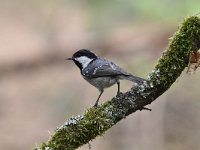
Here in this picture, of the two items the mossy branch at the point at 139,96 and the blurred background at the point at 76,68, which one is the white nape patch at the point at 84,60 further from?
the blurred background at the point at 76,68

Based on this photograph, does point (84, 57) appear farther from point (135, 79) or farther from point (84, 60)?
point (135, 79)

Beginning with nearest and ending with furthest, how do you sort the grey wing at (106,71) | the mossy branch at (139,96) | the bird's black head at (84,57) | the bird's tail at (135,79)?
the mossy branch at (139,96) → the bird's tail at (135,79) → the grey wing at (106,71) → the bird's black head at (84,57)

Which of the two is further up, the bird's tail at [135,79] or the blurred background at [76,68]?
the blurred background at [76,68]

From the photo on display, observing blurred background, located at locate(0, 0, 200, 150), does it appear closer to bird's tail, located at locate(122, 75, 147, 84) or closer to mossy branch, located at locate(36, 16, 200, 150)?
bird's tail, located at locate(122, 75, 147, 84)

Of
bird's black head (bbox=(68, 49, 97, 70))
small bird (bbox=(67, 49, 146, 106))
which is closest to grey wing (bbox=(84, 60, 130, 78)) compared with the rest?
small bird (bbox=(67, 49, 146, 106))

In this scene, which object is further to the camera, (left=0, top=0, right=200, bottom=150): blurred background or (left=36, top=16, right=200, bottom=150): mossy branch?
(left=0, top=0, right=200, bottom=150): blurred background

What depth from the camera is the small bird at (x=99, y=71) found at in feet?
16.6

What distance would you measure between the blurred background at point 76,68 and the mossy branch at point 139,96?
5679mm

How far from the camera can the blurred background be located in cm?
1013

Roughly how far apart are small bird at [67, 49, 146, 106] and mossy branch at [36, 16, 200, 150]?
945 mm

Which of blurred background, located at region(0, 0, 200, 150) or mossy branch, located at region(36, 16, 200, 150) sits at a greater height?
blurred background, located at region(0, 0, 200, 150)

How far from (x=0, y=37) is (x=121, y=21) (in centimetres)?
360

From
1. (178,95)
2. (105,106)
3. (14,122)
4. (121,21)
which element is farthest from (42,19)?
(105,106)

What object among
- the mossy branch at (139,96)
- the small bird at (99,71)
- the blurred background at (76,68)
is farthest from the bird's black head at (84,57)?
the blurred background at (76,68)
